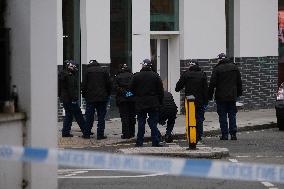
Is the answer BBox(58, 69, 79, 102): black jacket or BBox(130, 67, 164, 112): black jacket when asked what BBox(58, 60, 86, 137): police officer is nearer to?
BBox(58, 69, 79, 102): black jacket

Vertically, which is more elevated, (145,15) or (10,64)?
(145,15)

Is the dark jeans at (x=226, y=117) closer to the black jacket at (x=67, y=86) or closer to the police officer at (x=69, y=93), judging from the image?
the police officer at (x=69, y=93)

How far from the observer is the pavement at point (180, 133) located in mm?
15409

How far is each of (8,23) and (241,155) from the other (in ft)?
25.5

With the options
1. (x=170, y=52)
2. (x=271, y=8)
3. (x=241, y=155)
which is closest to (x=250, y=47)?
(x=271, y=8)

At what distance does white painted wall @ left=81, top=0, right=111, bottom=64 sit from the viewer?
21906 mm

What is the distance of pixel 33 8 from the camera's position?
8641 millimetres

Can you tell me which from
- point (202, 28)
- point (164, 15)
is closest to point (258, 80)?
point (202, 28)

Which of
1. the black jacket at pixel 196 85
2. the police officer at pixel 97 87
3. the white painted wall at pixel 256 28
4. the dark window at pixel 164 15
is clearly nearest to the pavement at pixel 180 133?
the police officer at pixel 97 87

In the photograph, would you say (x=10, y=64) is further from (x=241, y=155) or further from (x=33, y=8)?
(x=241, y=155)

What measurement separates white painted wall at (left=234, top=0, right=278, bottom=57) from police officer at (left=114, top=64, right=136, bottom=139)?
8350 mm

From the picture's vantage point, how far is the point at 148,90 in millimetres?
16797

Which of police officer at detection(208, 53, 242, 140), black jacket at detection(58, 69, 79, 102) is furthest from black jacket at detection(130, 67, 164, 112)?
black jacket at detection(58, 69, 79, 102)

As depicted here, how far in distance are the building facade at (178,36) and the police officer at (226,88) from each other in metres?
4.50
